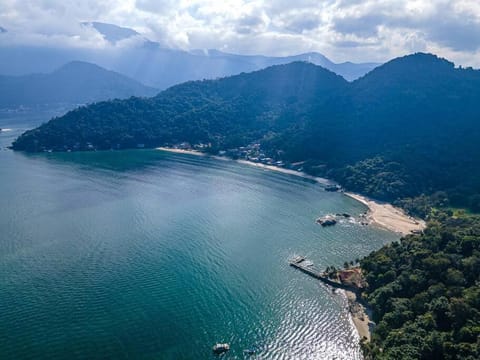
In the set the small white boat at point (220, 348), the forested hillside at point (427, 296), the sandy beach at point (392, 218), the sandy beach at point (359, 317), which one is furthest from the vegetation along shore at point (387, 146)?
the small white boat at point (220, 348)

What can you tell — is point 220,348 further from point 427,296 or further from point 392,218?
Answer: point 392,218

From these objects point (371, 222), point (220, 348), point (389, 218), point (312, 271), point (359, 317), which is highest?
point (389, 218)

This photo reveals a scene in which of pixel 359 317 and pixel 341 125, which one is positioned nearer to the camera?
pixel 359 317

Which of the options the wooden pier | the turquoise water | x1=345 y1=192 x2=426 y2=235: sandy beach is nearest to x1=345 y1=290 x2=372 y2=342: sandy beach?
the turquoise water

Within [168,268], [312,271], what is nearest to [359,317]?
[312,271]

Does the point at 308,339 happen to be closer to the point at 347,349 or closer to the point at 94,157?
the point at 347,349

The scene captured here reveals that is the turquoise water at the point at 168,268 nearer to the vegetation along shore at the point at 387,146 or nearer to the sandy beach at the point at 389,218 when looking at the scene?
the sandy beach at the point at 389,218

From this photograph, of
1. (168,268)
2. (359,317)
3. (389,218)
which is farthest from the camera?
(389,218)
